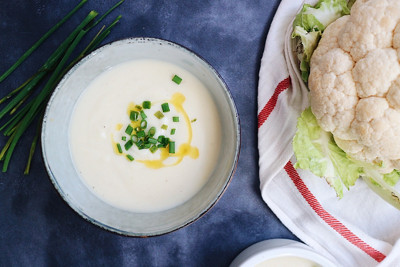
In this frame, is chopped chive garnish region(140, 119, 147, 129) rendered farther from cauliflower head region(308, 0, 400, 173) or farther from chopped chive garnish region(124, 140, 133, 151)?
cauliflower head region(308, 0, 400, 173)

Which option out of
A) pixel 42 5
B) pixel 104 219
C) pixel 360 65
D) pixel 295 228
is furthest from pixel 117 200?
pixel 360 65

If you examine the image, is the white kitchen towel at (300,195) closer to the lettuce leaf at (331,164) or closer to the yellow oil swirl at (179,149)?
the lettuce leaf at (331,164)

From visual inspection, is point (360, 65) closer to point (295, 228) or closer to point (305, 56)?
point (305, 56)

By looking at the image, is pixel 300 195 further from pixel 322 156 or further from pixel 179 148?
pixel 179 148

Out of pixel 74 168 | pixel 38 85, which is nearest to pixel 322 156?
pixel 74 168

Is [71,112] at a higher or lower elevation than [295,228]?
higher
